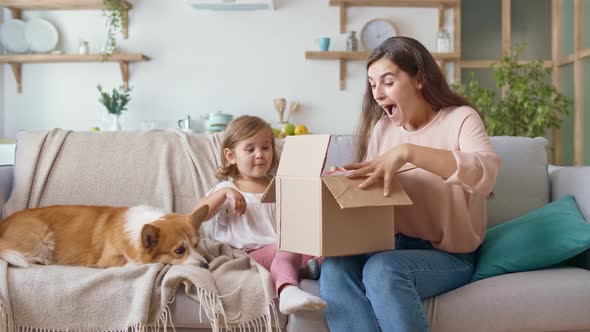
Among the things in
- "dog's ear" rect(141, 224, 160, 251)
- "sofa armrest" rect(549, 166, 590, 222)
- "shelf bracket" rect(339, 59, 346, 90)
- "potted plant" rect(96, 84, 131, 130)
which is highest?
"shelf bracket" rect(339, 59, 346, 90)

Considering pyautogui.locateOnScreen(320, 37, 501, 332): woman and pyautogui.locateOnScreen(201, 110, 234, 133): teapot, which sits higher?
pyautogui.locateOnScreen(201, 110, 234, 133): teapot

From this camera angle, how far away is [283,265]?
1.59m

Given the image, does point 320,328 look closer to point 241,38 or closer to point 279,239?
point 279,239

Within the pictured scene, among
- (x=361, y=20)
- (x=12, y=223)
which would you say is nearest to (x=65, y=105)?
(x=361, y=20)

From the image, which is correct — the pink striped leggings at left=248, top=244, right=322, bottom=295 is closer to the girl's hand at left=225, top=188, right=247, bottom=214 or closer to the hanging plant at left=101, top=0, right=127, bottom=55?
the girl's hand at left=225, top=188, right=247, bottom=214

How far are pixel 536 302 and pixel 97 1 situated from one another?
154 inches

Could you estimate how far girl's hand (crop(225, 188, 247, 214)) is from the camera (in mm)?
1888

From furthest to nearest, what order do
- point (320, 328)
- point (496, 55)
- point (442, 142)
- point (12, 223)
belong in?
point (496, 55)
point (12, 223)
point (442, 142)
point (320, 328)

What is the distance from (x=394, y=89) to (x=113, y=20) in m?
3.35

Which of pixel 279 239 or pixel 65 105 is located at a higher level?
pixel 65 105

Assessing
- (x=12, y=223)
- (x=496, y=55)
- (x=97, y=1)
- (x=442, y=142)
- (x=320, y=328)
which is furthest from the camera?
(x=496, y=55)

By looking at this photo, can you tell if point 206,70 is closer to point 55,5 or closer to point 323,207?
point 55,5

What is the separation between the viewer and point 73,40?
14.9ft

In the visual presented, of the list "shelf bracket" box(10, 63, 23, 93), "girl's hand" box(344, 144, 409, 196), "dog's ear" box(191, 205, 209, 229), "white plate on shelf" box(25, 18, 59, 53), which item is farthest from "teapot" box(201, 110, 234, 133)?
"girl's hand" box(344, 144, 409, 196)
